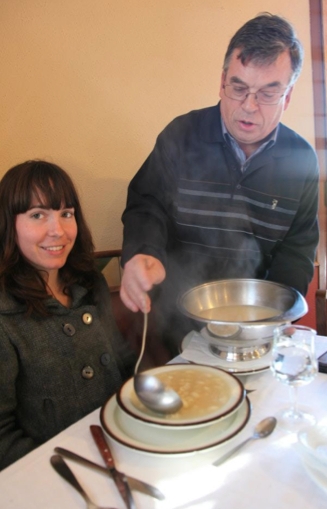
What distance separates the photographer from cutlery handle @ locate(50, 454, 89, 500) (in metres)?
0.71

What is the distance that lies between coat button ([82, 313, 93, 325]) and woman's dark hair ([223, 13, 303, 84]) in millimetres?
960

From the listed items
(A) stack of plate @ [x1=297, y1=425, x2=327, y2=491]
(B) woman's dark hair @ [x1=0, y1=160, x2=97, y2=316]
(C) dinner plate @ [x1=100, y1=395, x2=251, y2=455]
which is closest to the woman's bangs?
(B) woman's dark hair @ [x1=0, y1=160, x2=97, y2=316]

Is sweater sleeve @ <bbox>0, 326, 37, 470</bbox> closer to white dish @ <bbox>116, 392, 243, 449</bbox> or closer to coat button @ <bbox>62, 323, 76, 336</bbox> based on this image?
coat button @ <bbox>62, 323, 76, 336</bbox>

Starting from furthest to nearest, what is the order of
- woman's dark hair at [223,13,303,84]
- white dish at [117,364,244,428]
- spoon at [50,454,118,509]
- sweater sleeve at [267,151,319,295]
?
sweater sleeve at [267,151,319,295]
woman's dark hair at [223,13,303,84]
white dish at [117,364,244,428]
spoon at [50,454,118,509]

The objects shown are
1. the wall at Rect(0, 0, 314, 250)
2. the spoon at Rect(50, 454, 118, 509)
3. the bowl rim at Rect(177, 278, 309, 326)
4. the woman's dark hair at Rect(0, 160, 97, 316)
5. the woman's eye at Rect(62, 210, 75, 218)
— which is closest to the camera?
the spoon at Rect(50, 454, 118, 509)

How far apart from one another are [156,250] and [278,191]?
543 mm

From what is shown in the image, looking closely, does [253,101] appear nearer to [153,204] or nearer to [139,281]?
[153,204]

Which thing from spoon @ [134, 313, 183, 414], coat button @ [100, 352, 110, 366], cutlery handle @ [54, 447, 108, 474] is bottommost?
coat button @ [100, 352, 110, 366]

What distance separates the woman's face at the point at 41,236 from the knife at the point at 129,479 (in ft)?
1.96

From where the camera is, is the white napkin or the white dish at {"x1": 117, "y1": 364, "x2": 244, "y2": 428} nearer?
the white dish at {"x1": 117, "y1": 364, "x2": 244, "y2": 428}

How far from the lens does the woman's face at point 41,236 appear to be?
1.28 m

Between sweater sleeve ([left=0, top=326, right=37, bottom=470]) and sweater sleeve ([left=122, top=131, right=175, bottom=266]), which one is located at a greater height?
sweater sleeve ([left=122, top=131, right=175, bottom=266])

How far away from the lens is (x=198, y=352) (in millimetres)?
1191

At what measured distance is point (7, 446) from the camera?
1.06 meters
